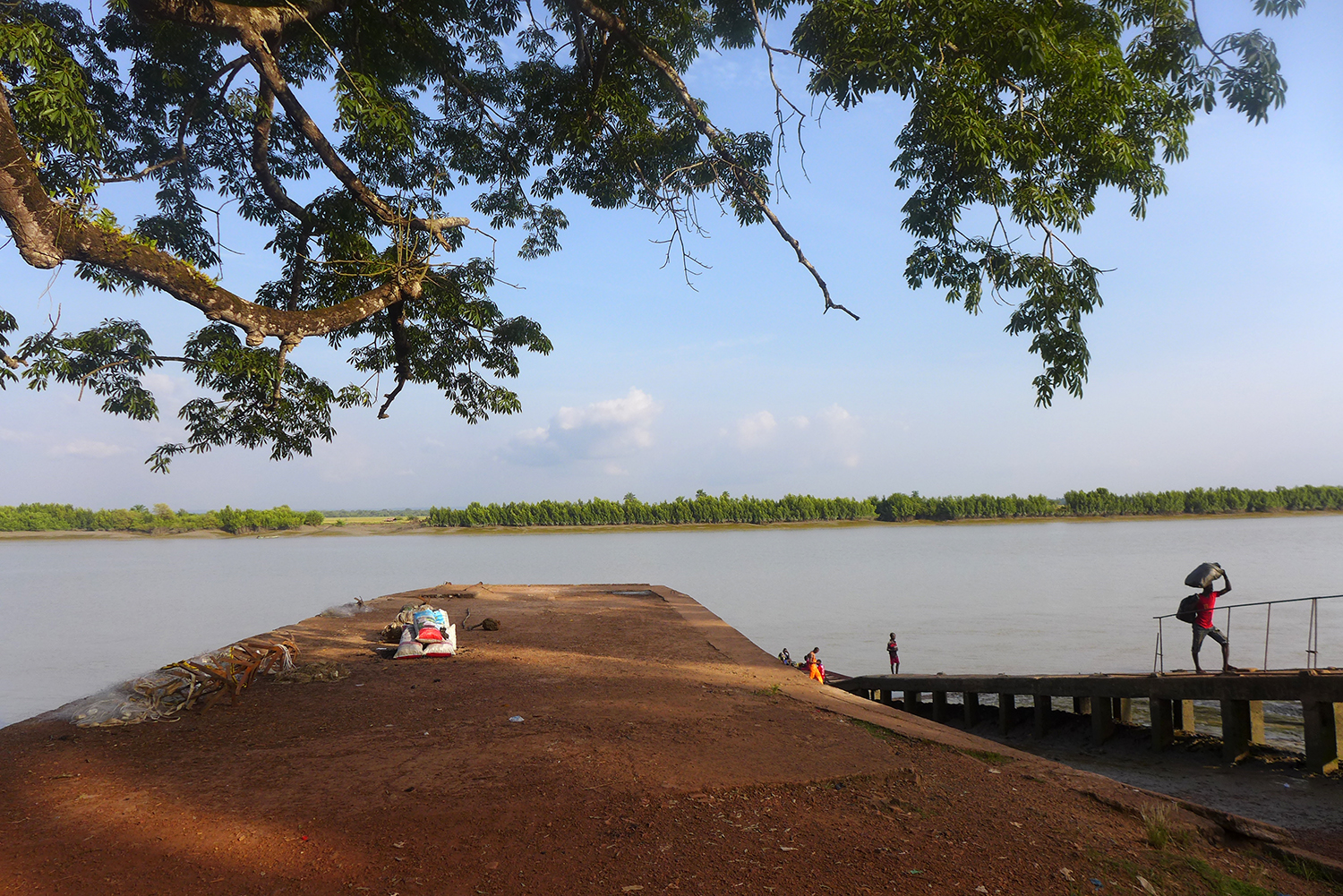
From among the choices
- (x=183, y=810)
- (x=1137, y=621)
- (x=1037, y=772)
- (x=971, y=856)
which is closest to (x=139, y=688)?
(x=183, y=810)

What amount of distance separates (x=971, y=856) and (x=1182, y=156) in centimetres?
719

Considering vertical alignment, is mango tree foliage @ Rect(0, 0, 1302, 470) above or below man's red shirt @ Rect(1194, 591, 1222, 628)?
above

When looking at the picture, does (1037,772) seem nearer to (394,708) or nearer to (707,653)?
(707,653)

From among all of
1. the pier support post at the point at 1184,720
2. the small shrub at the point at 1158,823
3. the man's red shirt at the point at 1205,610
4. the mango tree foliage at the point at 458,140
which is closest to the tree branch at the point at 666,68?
the mango tree foliage at the point at 458,140

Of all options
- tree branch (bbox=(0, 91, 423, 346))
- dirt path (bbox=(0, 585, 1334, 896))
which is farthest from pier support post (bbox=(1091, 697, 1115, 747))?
tree branch (bbox=(0, 91, 423, 346))

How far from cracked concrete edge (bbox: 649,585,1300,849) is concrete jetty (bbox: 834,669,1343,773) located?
3810mm

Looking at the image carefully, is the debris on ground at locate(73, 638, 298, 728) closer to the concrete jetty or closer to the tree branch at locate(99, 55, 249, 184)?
the tree branch at locate(99, 55, 249, 184)

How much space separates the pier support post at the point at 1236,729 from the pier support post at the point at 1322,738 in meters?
0.75

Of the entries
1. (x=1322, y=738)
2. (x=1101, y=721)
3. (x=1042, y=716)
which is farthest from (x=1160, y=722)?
(x=1322, y=738)

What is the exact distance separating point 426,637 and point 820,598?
26.4m

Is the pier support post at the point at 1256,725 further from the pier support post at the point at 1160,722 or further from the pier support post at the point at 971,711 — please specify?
the pier support post at the point at 971,711

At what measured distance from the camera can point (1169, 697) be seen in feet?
32.2

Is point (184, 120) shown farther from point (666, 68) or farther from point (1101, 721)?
point (1101, 721)

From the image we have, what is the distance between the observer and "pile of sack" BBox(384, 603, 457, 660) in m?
7.81
